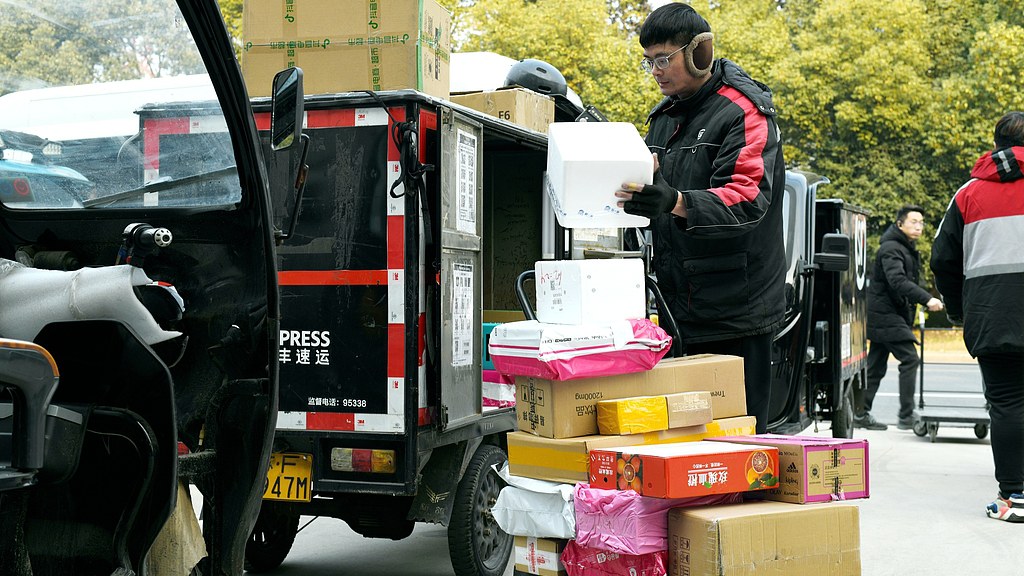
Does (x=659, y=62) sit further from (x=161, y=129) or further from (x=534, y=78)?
(x=534, y=78)

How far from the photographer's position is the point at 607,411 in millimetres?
3893

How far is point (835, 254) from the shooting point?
821 cm

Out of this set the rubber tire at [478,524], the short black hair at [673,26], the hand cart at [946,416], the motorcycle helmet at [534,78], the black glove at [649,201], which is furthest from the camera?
the hand cart at [946,416]

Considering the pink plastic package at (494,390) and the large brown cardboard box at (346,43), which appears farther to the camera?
the pink plastic package at (494,390)

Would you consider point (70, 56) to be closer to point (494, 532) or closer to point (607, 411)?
point (607, 411)

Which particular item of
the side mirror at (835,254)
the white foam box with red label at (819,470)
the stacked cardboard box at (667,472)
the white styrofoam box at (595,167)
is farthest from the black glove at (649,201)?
the side mirror at (835,254)

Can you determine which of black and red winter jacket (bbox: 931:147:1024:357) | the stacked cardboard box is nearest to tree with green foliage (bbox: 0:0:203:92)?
the stacked cardboard box

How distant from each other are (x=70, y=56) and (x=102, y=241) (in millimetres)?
585

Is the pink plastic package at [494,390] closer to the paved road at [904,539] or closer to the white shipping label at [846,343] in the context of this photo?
the paved road at [904,539]

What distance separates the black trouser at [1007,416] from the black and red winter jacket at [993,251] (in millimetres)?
156

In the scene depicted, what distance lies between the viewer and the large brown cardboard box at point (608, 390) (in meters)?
3.91

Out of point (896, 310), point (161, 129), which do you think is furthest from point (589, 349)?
point (896, 310)

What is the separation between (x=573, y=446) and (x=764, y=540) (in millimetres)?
716

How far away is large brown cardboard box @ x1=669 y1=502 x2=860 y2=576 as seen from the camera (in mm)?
3375
